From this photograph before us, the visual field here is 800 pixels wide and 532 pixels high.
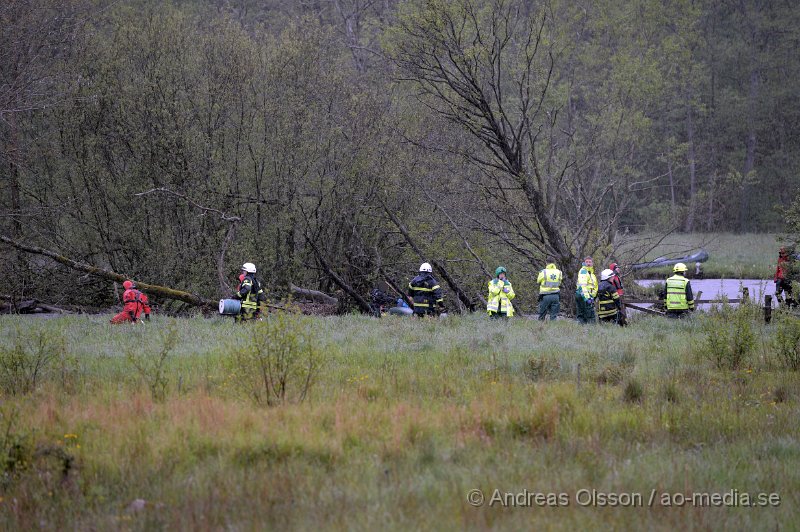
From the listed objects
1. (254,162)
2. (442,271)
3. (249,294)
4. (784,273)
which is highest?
(254,162)

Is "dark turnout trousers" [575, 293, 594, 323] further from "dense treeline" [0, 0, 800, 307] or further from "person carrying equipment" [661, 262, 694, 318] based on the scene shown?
"dense treeline" [0, 0, 800, 307]

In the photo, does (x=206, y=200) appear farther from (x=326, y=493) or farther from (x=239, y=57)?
(x=326, y=493)

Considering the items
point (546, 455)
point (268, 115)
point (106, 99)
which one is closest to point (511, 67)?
point (268, 115)

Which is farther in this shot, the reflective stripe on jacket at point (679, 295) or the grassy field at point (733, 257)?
the grassy field at point (733, 257)

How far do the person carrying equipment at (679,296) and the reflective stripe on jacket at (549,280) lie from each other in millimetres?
2437

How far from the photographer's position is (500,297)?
18.7m

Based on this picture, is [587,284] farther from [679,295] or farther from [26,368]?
[26,368]

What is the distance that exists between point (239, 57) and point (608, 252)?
517 inches

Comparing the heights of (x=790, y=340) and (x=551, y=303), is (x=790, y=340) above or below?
below

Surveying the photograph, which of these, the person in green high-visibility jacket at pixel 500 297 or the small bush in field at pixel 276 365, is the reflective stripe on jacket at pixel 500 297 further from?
the small bush in field at pixel 276 365

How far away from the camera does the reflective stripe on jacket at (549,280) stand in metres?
18.6

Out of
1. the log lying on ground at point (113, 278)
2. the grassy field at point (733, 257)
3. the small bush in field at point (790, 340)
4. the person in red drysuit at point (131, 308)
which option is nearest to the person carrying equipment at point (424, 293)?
the log lying on ground at point (113, 278)

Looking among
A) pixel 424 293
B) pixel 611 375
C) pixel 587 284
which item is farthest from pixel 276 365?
pixel 587 284

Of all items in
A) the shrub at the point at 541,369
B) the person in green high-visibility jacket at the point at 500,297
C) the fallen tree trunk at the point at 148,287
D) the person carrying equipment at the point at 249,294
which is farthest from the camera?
the fallen tree trunk at the point at 148,287
